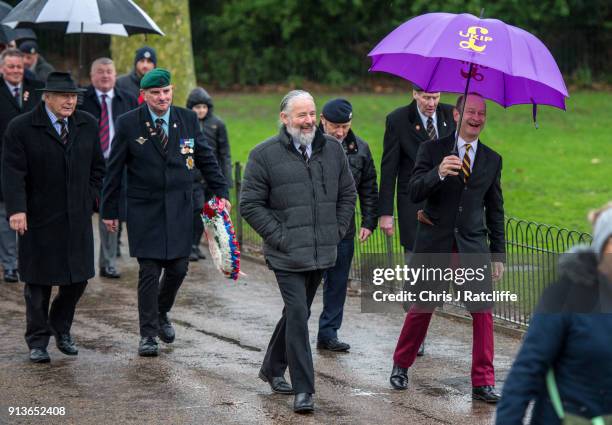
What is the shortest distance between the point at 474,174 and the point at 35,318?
130 inches

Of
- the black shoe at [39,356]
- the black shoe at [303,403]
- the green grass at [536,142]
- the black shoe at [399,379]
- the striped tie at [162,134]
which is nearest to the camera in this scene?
the black shoe at [303,403]

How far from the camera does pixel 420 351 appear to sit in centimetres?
940

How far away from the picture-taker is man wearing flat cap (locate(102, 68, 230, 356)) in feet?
30.2

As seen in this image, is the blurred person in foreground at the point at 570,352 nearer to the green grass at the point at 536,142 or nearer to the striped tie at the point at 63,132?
the striped tie at the point at 63,132

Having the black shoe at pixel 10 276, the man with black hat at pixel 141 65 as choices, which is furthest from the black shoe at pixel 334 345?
the man with black hat at pixel 141 65

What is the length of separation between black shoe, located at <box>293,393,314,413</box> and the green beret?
273 cm

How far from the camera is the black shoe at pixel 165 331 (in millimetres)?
9570

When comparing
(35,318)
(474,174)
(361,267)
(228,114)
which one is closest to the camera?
(474,174)

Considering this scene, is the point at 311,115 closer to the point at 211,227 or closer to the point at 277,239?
the point at 277,239

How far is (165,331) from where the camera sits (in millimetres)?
9578

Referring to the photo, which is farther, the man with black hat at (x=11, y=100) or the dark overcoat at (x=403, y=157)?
the man with black hat at (x=11, y=100)

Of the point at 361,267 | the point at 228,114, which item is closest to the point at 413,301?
the point at 361,267

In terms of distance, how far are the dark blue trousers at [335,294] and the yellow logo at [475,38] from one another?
236 centimetres

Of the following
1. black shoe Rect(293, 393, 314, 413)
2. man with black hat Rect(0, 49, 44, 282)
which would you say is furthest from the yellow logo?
man with black hat Rect(0, 49, 44, 282)
